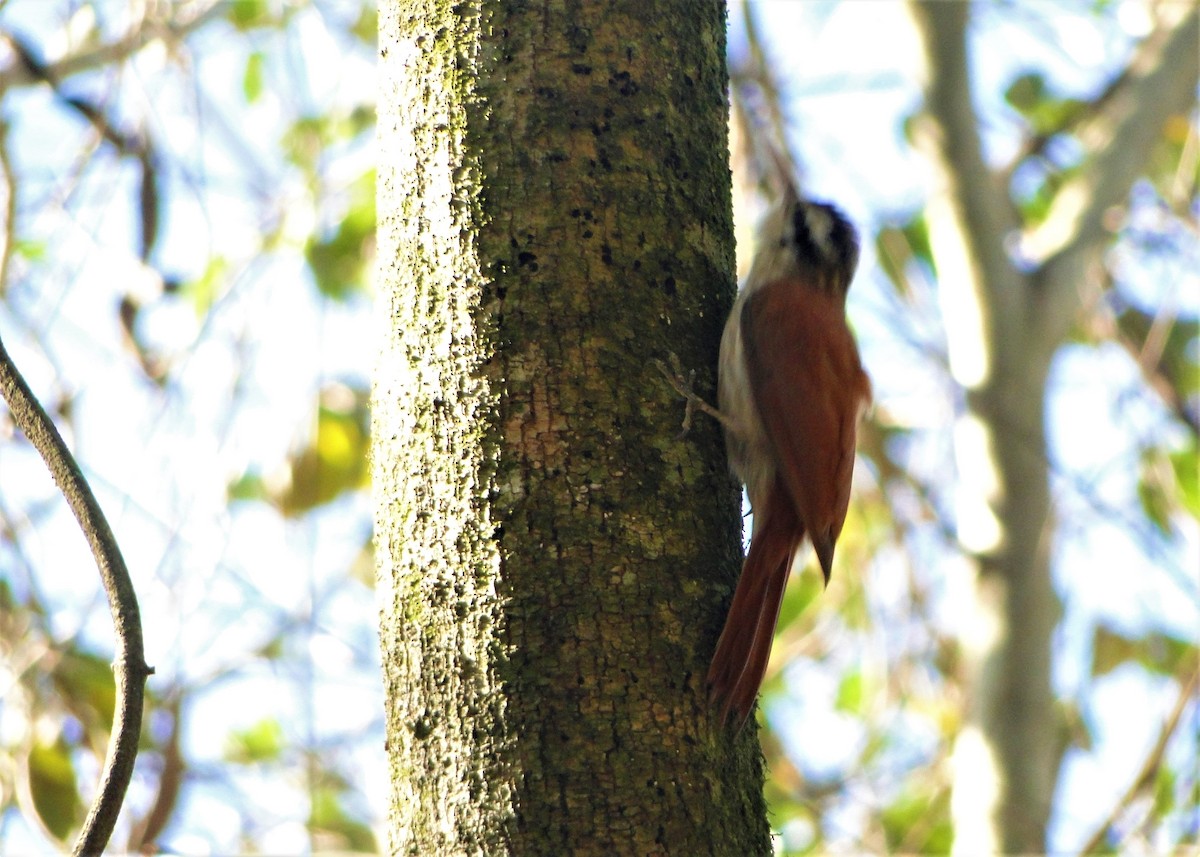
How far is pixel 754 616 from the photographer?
2.24 meters

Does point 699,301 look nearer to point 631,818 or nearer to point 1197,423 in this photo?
point 631,818

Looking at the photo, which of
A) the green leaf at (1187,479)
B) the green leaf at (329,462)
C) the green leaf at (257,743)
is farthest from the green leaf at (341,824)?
the green leaf at (1187,479)

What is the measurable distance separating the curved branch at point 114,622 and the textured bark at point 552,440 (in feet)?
1.27

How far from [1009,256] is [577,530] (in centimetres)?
357

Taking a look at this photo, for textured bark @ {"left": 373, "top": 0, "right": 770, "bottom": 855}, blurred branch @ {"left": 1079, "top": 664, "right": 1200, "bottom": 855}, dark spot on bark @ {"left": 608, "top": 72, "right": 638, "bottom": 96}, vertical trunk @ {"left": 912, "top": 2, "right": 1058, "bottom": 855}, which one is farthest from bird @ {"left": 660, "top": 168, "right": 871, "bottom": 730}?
blurred branch @ {"left": 1079, "top": 664, "right": 1200, "bottom": 855}

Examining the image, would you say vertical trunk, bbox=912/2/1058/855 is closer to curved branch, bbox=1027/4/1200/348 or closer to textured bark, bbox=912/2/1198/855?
textured bark, bbox=912/2/1198/855

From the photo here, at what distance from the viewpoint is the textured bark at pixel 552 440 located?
185 cm

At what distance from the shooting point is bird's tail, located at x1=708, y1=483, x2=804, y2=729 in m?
1.97

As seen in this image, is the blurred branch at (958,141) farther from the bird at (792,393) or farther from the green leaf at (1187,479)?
the green leaf at (1187,479)

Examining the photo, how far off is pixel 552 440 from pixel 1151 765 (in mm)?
3523

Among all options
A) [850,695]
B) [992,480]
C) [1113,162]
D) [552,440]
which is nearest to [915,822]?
[850,695]

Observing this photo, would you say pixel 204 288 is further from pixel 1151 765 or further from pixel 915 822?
pixel 915 822

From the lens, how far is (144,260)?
4.29 meters

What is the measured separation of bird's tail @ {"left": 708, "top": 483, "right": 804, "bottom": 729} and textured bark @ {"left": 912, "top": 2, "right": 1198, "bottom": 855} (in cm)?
178
